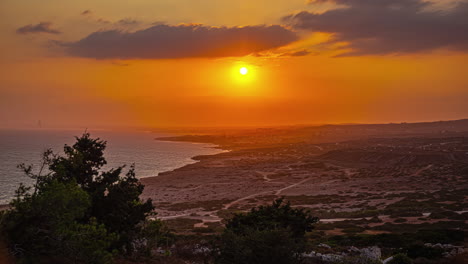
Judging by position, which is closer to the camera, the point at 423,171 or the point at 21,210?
the point at 21,210

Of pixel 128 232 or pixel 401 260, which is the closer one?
pixel 128 232

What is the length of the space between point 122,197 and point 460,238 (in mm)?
24717

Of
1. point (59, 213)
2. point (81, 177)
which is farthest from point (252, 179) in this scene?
point (59, 213)

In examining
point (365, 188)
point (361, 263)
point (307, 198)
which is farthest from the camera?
point (365, 188)

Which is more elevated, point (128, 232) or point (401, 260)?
point (128, 232)

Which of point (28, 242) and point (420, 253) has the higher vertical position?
point (28, 242)

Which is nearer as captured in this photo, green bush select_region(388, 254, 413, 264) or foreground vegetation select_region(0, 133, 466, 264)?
foreground vegetation select_region(0, 133, 466, 264)

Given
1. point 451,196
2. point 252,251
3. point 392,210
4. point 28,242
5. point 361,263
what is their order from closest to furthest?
point 28,242 → point 252,251 → point 361,263 → point 392,210 → point 451,196

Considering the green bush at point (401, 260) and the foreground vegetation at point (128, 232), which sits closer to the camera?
the foreground vegetation at point (128, 232)

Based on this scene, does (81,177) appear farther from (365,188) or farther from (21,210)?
(365,188)

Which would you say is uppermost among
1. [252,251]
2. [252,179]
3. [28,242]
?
[28,242]

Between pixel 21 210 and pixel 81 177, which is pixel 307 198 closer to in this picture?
pixel 81 177

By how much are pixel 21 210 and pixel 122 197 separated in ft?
19.2

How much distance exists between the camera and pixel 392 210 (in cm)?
4328
